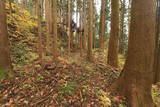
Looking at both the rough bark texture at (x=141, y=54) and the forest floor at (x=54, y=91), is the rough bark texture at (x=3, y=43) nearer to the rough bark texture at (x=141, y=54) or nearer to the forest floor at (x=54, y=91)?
the forest floor at (x=54, y=91)

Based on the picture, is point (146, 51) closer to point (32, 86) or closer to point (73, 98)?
point (73, 98)

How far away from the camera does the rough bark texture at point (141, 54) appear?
4965mm

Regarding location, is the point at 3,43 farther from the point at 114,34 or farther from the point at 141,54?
the point at 114,34

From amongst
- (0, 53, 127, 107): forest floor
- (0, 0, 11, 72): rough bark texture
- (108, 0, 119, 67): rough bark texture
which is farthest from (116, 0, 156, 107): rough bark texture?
(0, 0, 11, 72): rough bark texture

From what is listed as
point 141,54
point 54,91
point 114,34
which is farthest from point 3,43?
point 114,34

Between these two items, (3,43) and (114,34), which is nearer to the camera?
(3,43)

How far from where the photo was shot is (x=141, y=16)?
16.4 ft

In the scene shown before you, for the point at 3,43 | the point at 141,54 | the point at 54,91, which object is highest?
the point at 3,43

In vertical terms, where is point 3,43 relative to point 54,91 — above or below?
above

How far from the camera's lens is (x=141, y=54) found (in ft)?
16.7

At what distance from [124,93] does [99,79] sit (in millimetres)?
1288

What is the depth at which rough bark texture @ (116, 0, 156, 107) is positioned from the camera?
4.96 meters

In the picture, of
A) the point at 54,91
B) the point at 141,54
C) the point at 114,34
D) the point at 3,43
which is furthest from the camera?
the point at 114,34

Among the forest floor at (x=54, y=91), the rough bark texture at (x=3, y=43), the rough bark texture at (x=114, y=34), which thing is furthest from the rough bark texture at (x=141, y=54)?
the rough bark texture at (x=3, y=43)
